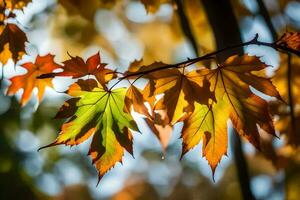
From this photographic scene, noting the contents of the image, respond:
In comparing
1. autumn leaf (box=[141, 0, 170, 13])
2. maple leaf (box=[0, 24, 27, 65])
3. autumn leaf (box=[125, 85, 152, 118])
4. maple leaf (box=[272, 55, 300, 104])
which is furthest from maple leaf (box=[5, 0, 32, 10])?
maple leaf (box=[272, 55, 300, 104])

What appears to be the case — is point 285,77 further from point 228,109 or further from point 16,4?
point 16,4

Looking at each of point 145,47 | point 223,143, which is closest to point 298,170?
point 145,47

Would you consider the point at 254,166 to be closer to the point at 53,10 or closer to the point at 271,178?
the point at 271,178

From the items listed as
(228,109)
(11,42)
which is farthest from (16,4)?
(228,109)

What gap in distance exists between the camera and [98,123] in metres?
0.82

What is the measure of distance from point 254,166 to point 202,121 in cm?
313

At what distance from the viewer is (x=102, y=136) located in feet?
2.63

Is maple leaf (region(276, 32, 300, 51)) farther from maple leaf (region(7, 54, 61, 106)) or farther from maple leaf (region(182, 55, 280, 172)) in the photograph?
maple leaf (region(7, 54, 61, 106))

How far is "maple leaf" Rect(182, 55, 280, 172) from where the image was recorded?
77 cm

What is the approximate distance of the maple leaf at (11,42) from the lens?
963mm

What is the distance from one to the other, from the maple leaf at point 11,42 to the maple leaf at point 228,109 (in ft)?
1.46

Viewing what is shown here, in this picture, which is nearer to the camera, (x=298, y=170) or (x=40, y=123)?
(x=298, y=170)

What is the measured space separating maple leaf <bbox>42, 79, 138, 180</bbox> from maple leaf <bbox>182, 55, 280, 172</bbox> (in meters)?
0.13

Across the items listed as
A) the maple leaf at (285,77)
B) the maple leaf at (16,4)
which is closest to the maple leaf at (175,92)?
the maple leaf at (16,4)
